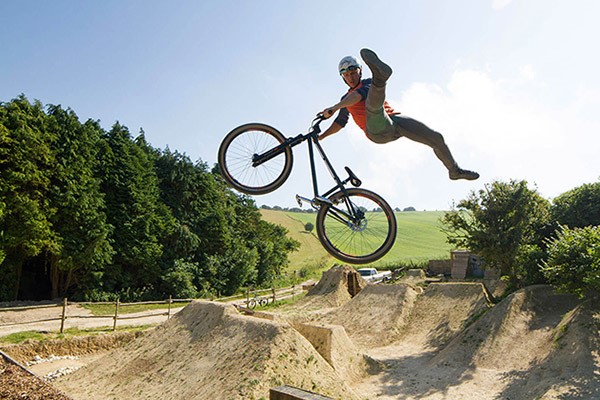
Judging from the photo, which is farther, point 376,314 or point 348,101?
point 376,314

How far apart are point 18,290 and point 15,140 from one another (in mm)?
14063

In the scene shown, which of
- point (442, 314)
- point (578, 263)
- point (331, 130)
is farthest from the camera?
point (442, 314)

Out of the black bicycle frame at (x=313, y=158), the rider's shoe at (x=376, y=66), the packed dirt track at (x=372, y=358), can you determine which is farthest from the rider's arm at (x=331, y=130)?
the packed dirt track at (x=372, y=358)

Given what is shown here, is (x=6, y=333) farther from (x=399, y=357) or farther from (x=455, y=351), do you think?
(x=455, y=351)

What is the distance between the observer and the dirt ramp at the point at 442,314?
87.9 ft

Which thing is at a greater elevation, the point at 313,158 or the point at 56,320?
the point at 313,158

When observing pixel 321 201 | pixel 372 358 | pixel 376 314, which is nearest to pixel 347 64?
pixel 321 201

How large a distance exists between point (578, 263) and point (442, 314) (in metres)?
10.8

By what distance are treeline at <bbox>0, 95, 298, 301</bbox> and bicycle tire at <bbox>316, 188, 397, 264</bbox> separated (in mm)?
33047

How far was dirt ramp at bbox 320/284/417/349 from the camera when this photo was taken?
93.7ft

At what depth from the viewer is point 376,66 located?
4266 mm

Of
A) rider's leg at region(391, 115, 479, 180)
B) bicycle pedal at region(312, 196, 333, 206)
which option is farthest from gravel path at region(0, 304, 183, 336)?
rider's leg at region(391, 115, 479, 180)

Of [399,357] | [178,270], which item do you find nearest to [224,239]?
[178,270]

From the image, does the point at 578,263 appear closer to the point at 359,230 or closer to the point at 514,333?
the point at 514,333
